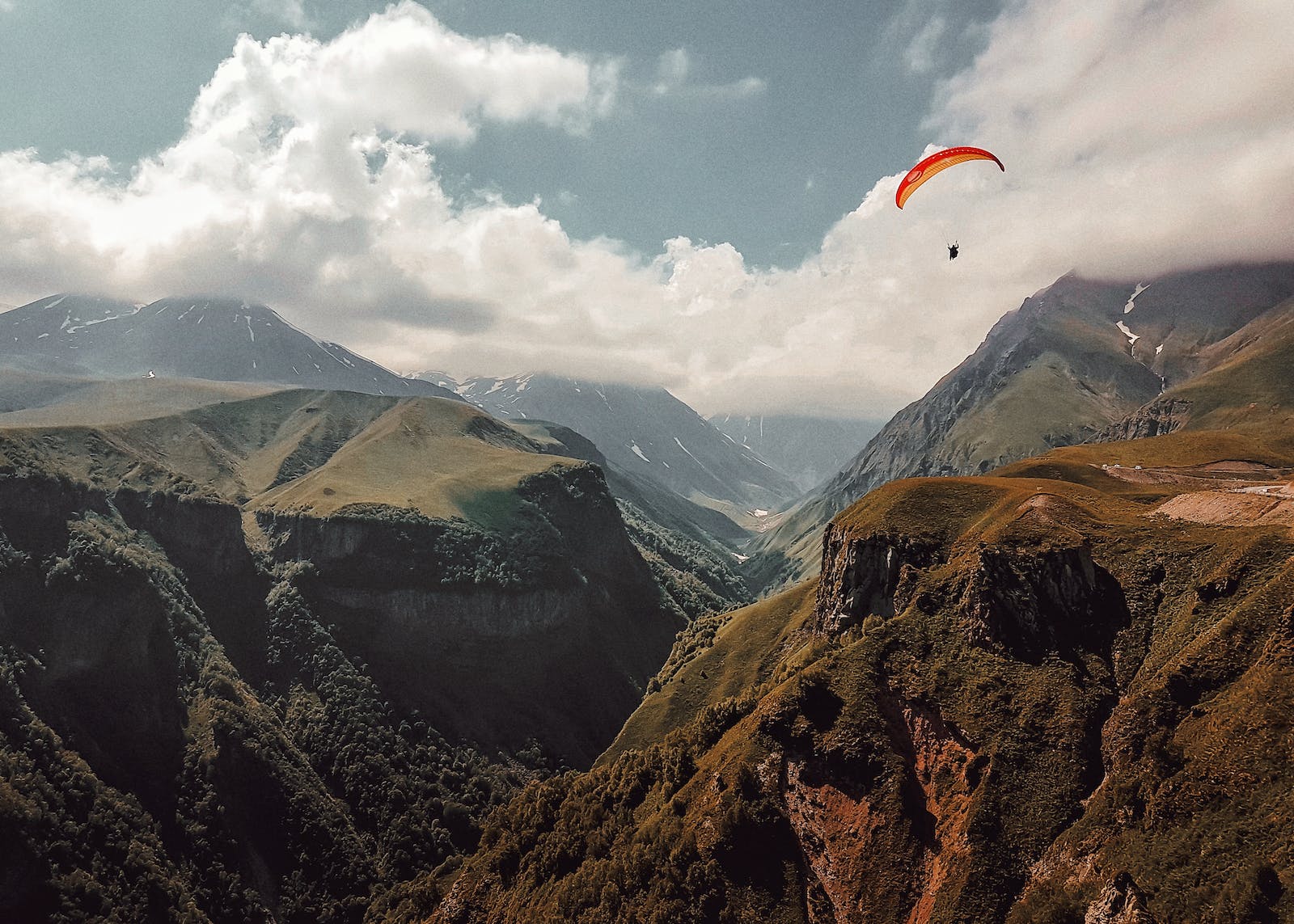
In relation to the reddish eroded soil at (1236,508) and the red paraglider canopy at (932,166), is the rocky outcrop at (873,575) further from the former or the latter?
the red paraglider canopy at (932,166)


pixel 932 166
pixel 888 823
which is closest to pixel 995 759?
pixel 888 823

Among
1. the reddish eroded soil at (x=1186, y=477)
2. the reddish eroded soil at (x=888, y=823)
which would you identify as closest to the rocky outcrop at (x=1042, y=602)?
the reddish eroded soil at (x=888, y=823)

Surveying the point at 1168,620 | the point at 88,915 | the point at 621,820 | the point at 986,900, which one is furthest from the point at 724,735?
the point at 88,915

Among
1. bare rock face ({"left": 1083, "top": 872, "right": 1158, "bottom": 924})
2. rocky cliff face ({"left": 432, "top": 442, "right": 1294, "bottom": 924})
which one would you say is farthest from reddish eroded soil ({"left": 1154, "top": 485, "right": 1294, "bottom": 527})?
bare rock face ({"left": 1083, "top": 872, "right": 1158, "bottom": 924})

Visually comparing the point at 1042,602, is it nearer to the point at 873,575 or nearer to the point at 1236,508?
the point at 1236,508

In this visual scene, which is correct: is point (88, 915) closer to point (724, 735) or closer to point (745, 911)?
point (724, 735)

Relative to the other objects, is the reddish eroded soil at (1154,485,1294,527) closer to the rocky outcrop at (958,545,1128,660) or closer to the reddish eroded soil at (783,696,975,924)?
the rocky outcrop at (958,545,1128,660)
